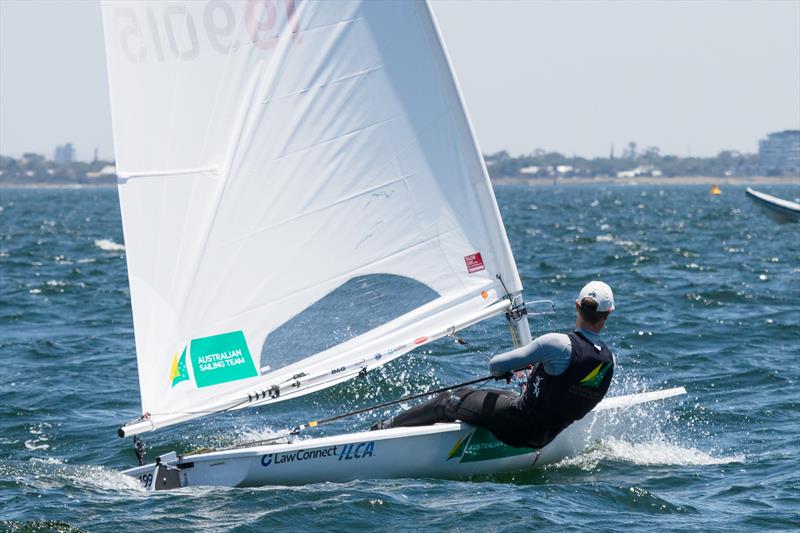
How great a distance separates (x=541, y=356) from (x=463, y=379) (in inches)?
177

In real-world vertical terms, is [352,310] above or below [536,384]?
above

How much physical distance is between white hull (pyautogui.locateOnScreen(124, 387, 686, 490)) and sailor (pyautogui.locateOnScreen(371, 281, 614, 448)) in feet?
0.52

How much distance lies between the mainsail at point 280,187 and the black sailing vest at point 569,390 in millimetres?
507

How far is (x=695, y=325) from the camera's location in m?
15.2

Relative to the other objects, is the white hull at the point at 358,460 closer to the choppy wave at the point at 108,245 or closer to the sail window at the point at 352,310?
the sail window at the point at 352,310

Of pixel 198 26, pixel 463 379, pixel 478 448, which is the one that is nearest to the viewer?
pixel 198 26

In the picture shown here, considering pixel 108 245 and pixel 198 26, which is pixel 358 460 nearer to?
pixel 198 26

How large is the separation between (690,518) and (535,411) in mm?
1165

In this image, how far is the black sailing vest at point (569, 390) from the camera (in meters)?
7.28

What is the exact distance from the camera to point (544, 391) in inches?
290

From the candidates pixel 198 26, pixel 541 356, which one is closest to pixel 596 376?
pixel 541 356

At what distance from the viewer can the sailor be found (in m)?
7.16


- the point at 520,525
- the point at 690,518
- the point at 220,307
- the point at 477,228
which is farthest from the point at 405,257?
the point at 690,518

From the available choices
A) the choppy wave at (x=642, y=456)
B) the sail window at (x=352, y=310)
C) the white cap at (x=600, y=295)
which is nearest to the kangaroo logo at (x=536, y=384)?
the white cap at (x=600, y=295)
